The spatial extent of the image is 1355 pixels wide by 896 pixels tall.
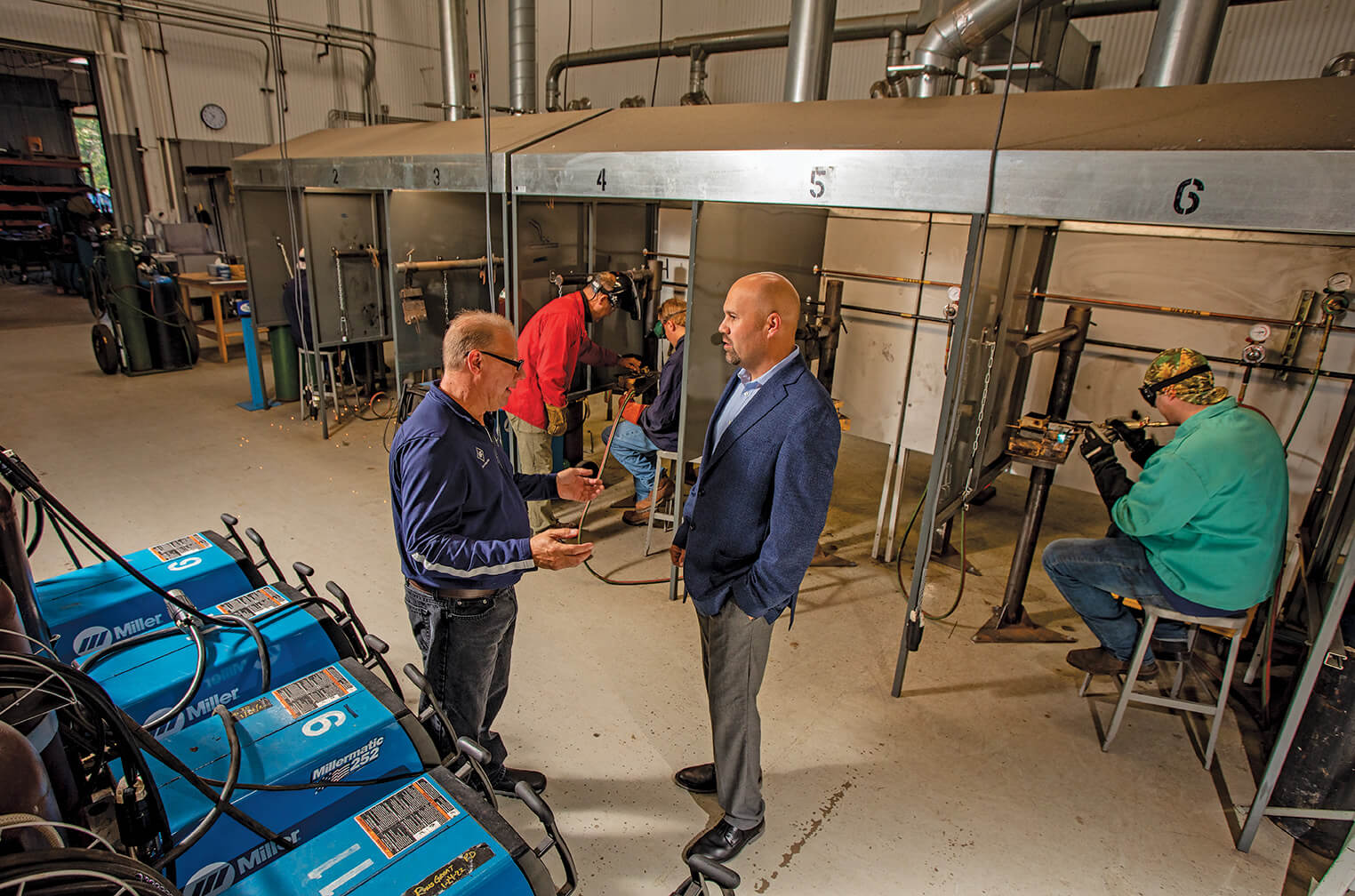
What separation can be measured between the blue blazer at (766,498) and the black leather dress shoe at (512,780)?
907mm

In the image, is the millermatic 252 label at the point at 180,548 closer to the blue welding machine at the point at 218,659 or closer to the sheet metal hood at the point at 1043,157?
the blue welding machine at the point at 218,659

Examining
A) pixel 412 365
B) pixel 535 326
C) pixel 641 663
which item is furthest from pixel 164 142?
pixel 641 663

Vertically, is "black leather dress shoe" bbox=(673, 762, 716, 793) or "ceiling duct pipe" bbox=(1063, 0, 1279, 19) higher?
"ceiling duct pipe" bbox=(1063, 0, 1279, 19)

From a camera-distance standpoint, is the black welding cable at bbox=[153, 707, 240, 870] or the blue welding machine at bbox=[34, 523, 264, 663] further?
the blue welding machine at bbox=[34, 523, 264, 663]

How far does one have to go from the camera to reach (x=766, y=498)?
6.03 feet

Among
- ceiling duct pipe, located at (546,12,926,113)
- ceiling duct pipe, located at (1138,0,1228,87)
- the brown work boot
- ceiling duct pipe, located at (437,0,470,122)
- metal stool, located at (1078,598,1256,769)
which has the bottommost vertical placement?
the brown work boot

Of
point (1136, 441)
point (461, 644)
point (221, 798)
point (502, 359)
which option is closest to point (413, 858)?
point (221, 798)

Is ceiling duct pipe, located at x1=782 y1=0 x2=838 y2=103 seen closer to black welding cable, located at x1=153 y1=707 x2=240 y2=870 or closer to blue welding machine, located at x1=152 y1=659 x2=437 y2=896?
blue welding machine, located at x1=152 y1=659 x2=437 y2=896

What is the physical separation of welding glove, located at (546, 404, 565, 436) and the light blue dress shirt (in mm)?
1912

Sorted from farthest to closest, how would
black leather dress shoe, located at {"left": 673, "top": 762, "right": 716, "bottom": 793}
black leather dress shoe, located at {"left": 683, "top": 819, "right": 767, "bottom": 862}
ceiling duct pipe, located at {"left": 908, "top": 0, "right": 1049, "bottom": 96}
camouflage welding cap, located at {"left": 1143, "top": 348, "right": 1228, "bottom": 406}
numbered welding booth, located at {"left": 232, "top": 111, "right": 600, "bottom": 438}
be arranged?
numbered welding booth, located at {"left": 232, "top": 111, "right": 600, "bottom": 438} → ceiling duct pipe, located at {"left": 908, "top": 0, "right": 1049, "bottom": 96} → camouflage welding cap, located at {"left": 1143, "top": 348, "right": 1228, "bottom": 406} → black leather dress shoe, located at {"left": 673, "top": 762, "right": 716, "bottom": 793} → black leather dress shoe, located at {"left": 683, "top": 819, "right": 767, "bottom": 862}

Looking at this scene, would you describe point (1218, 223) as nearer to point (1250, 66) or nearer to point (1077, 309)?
point (1077, 309)

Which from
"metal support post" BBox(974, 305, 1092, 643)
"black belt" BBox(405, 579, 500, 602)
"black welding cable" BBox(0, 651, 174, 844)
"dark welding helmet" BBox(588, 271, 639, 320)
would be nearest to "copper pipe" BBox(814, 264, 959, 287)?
"metal support post" BBox(974, 305, 1092, 643)

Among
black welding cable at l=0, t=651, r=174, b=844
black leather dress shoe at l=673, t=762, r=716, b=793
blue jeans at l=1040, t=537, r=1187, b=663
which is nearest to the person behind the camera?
black welding cable at l=0, t=651, r=174, b=844

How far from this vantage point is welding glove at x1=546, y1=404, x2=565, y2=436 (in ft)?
12.5
